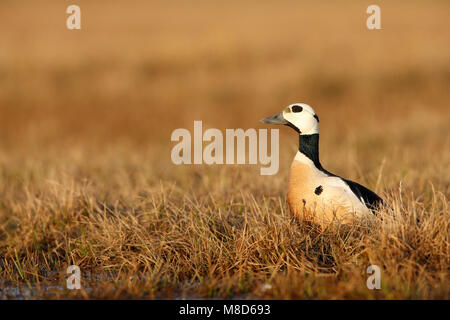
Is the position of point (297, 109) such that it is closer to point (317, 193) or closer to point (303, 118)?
point (303, 118)

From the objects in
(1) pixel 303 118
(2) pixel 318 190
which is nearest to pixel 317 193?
(2) pixel 318 190

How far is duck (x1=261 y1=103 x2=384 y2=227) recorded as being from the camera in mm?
4512

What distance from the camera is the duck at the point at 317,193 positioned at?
14.8 feet

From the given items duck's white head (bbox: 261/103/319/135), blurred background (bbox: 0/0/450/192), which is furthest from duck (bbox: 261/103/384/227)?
blurred background (bbox: 0/0/450/192)

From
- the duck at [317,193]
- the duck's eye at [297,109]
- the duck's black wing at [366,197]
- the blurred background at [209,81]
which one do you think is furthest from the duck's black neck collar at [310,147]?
the blurred background at [209,81]

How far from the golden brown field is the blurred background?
0.05m

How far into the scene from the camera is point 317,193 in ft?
14.9

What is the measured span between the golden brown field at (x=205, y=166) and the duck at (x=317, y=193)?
0.39 feet

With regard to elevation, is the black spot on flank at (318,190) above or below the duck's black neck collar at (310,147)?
below

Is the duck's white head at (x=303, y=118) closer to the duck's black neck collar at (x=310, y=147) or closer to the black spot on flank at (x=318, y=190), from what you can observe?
the duck's black neck collar at (x=310, y=147)

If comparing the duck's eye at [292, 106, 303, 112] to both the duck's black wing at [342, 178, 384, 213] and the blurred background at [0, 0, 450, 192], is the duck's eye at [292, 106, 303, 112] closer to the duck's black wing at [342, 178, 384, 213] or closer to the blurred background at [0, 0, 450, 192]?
the duck's black wing at [342, 178, 384, 213]

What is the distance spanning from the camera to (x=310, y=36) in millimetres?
18906

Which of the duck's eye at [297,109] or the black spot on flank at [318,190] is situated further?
the duck's eye at [297,109]
